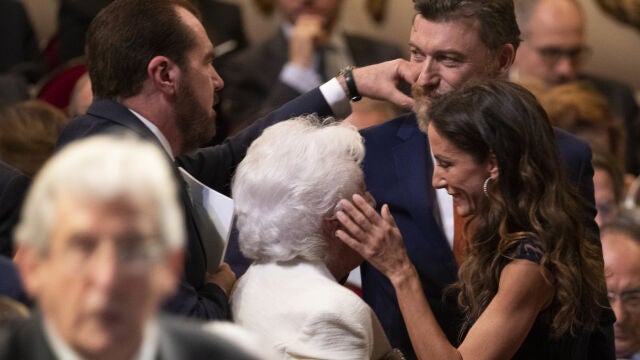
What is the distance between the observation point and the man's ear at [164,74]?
2.89 m

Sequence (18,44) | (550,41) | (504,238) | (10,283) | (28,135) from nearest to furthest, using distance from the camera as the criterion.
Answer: (10,283), (504,238), (28,135), (550,41), (18,44)

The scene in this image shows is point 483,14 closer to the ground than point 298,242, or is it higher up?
higher up

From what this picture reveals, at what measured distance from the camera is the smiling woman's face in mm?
2773

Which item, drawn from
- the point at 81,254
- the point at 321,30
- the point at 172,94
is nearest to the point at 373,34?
the point at 321,30

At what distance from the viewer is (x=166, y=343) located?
4.35 feet

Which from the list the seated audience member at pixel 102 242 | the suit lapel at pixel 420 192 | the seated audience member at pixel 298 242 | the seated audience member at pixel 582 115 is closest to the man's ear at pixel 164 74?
the seated audience member at pixel 298 242

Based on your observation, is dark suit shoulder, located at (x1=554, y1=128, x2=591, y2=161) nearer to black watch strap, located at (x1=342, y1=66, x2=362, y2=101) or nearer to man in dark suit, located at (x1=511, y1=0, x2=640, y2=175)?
black watch strap, located at (x1=342, y1=66, x2=362, y2=101)

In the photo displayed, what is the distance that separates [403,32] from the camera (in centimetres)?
665

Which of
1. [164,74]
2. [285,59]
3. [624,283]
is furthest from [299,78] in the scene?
[164,74]

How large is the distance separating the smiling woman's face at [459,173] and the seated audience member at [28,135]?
56.0 inches

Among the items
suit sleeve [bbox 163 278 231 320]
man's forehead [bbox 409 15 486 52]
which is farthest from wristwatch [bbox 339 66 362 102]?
suit sleeve [bbox 163 278 231 320]

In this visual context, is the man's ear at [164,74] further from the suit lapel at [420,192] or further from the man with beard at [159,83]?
the suit lapel at [420,192]

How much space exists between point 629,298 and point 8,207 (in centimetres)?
180

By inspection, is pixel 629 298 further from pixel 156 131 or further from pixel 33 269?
pixel 33 269
